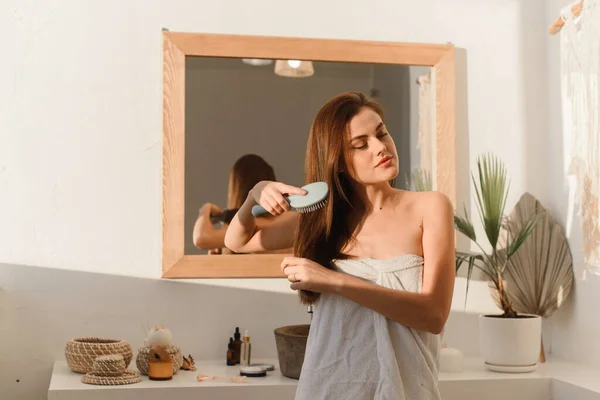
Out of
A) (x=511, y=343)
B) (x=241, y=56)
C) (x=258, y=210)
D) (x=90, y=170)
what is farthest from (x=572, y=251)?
(x=90, y=170)

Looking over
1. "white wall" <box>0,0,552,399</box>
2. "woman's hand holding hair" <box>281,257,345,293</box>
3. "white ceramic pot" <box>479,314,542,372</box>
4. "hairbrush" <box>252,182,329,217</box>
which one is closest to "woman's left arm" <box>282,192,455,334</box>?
"woman's hand holding hair" <box>281,257,345,293</box>

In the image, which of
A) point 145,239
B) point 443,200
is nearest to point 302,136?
point 145,239

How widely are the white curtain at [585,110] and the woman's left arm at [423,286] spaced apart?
116 centimetres

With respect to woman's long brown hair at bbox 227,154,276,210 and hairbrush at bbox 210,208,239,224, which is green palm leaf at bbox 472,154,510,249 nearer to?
woman's long brown hair at bbox 227,154,276,210

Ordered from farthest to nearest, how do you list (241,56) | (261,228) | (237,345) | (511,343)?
(241,56), (237,345), (511,343), (261,228)

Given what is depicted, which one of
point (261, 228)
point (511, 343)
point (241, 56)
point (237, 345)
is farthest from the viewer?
point (241, 56)

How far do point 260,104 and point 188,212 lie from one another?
0.43 m

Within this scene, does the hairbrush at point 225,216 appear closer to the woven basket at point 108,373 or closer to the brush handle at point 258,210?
the woven basket at point 108,373

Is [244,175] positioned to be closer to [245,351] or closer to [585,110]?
[245,351]

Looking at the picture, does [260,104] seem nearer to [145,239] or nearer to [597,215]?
[145,239]

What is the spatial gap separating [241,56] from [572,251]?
1283 mm

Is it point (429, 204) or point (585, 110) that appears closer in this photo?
point (429, 204)

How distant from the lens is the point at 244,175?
99.9 inches

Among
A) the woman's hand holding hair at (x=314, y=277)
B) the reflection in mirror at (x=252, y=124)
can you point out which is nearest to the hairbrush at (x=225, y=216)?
the reflection in mirror at (x=252, y=124)
